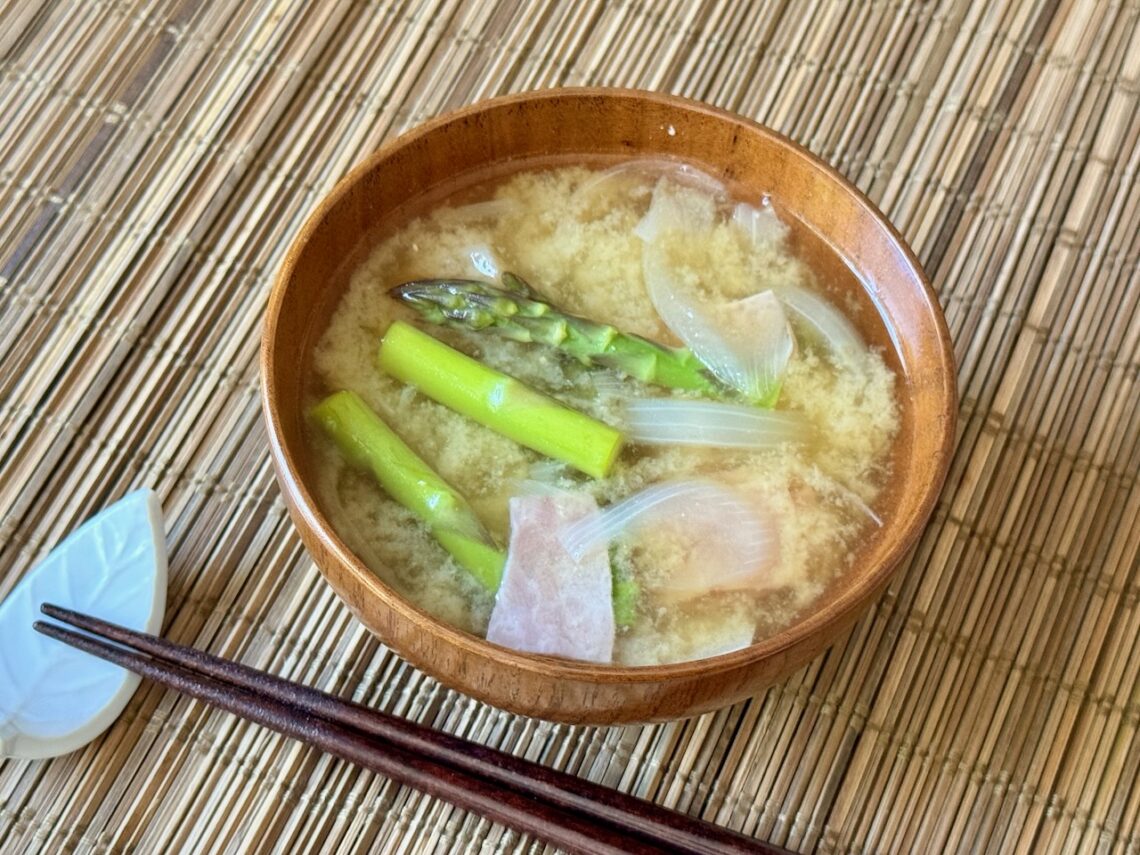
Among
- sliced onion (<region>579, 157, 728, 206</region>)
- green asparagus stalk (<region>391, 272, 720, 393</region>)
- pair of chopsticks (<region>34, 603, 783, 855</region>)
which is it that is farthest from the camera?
sliced onion (<region>579, 157, 728, 206</region>)

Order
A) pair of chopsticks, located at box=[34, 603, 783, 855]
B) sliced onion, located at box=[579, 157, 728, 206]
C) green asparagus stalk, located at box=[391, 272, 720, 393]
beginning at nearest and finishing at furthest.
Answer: pair of chopsticks, located at box=[34, 603, 783, 855]
green asparagus stalk, located at box=[391, 272, 720, 393]
sliced onion, located at box=[579, 157, 728, 206]

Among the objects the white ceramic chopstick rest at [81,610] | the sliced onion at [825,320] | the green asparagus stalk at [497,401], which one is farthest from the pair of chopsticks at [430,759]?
the sliced onion at [825,320]

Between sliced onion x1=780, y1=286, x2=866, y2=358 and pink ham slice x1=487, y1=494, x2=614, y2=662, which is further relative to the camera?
sliced onion x1=780, y1=286, x2=866, y2=358

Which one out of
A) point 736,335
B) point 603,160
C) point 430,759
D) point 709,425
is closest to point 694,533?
point 709,425

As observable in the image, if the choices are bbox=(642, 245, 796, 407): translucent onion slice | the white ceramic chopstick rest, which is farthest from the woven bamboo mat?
bbox=(642, 245, 796, 407): translucent onion slice

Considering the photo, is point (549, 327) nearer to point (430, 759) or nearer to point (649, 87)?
point (430, 759)

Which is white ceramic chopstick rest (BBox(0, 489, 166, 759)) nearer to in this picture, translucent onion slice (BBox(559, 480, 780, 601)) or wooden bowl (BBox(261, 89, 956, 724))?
wooden bowl (BBox(261, 89, 956, 724))

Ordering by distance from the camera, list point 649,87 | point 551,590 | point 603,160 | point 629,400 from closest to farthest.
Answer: point 551,590 < point 629,400 < point 603,160 < point 649,87
